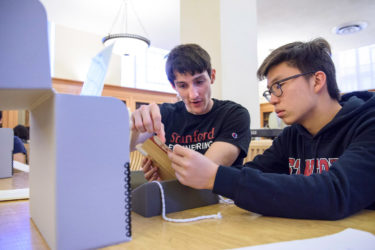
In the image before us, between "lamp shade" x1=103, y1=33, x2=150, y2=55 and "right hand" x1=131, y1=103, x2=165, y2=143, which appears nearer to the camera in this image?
"right hand" x1=131, y1=103, x2=165, y2=143

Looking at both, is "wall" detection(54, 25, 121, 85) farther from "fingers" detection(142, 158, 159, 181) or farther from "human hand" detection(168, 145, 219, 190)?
"human hand" detection(168, 145, 219, 190)

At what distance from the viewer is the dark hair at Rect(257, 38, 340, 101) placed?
2.93 feet

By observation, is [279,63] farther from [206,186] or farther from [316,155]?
[206,186]

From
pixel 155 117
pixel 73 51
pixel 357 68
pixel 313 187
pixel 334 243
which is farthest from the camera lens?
pixel 357 68

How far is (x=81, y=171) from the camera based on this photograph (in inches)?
14.8

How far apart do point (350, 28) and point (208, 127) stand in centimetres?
450

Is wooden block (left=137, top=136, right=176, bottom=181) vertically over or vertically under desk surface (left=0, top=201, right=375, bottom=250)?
over

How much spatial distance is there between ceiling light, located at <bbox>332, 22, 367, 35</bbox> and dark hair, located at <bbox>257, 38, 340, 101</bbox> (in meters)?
4.31

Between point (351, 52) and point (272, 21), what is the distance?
2908 millimetres

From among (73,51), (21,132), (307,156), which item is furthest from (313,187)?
(73,51)

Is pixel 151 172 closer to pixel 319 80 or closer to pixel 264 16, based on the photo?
pixel 319 80

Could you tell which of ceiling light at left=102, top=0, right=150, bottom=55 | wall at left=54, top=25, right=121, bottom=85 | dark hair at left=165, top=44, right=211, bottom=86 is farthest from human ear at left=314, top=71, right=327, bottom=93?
wall at left=54, top=25, right=121, bottom=85

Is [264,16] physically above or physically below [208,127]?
above

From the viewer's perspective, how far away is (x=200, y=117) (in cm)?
117
